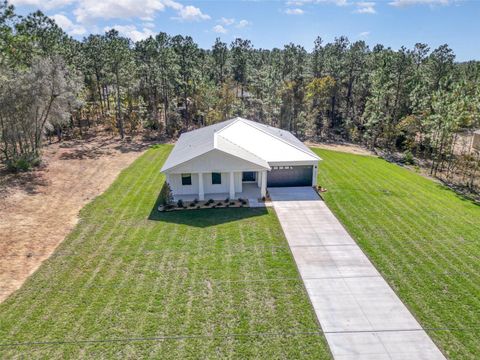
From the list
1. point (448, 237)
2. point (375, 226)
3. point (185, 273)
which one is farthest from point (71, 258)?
point (448, 237)

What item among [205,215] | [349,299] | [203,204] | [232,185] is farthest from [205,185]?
[349,299]

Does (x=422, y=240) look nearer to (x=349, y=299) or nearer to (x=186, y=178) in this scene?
(x=349, y=299)

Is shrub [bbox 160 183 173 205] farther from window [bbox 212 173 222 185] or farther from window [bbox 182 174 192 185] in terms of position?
window [bbox 212 173 222 185]

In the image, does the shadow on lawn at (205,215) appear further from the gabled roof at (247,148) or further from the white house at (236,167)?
the gabled roof at (247,148)

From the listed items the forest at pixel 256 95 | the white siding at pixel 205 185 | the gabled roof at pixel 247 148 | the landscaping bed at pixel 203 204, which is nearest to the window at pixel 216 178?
the white siding at pixel 205 185

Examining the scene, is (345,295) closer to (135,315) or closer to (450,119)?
(135,315)
